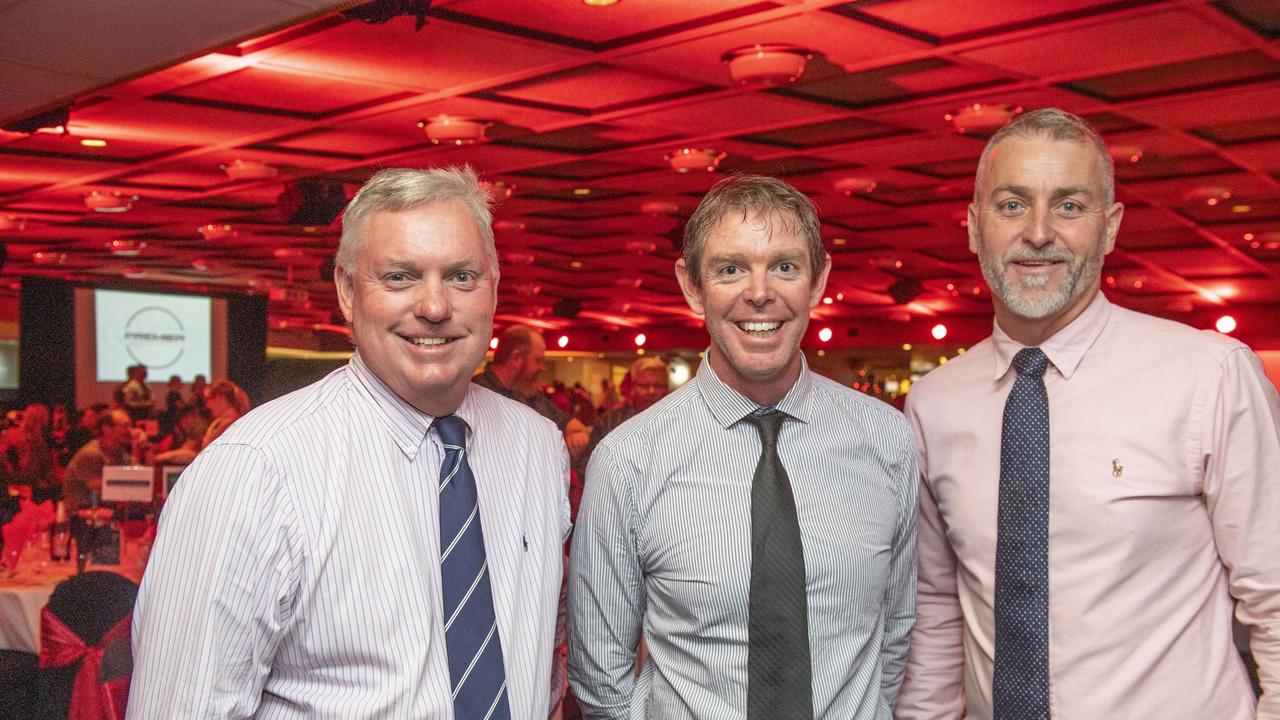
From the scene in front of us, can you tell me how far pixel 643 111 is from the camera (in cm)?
721

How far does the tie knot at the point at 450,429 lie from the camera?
1817 millimetres

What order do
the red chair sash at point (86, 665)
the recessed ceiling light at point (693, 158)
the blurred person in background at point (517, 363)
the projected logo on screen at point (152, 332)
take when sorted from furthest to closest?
1. the projected logo on screen at point (152, 332)
2. the recessed ceiling light at point (693, 158)
3. the blurred person in background at point (517, 363)
4. the red chair sash at point (86, 665)

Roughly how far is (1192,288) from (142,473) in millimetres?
16295

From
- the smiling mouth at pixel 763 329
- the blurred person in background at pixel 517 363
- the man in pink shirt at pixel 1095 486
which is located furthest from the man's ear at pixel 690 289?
the blurred person in background at pixel 517 363

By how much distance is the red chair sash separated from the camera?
9.41 ft

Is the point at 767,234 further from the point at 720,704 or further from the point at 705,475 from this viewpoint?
the point at 720,704

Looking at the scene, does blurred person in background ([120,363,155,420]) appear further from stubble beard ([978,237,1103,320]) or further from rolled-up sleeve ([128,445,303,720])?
stubble beard ([978,237,1103,320])

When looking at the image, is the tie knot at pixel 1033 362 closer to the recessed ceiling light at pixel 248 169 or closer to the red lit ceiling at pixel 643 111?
the red lit ceiling at pixel 643 111

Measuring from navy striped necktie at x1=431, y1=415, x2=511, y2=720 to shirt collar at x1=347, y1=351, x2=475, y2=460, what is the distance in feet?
0.14

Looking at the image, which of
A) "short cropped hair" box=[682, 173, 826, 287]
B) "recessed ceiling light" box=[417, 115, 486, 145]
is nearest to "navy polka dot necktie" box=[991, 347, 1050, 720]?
"short cropped hair" box=[682, 173, 826, 287]

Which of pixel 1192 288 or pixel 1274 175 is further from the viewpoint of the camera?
pixel 1192 288

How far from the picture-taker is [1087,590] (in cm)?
183

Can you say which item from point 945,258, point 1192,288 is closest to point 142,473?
point 945,258

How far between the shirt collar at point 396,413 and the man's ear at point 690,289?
22.0 inches
